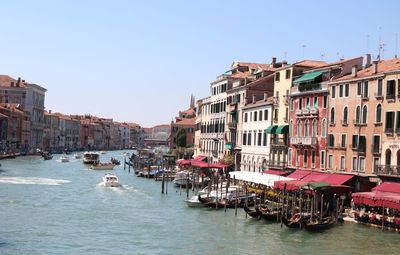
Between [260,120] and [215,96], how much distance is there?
42.1 ft

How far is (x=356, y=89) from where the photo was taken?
33000 mm

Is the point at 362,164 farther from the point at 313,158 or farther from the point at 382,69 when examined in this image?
the point at 313,158

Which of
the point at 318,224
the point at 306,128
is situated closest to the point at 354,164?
the point at 306,128

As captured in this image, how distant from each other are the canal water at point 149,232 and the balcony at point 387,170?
3356 millimetres

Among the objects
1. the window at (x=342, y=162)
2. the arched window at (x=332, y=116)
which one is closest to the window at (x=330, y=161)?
the window at (x=342, y=162)

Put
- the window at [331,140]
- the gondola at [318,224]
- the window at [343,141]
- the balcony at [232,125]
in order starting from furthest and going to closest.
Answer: the balcony at [232,125]
the window at [331,140]
the window at [343,141]
the gondola at [318,224]

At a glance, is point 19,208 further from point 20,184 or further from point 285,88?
point 285,88

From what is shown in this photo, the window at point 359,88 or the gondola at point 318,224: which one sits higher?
the window at point 359,88

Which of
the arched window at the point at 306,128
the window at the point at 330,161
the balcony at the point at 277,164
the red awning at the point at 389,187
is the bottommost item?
the red awning at the point at 389,187

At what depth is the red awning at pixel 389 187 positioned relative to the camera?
28389 millimetres

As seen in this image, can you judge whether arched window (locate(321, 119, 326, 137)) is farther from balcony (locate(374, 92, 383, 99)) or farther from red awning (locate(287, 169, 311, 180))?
balcony (locate(374, 92, 383, 99))

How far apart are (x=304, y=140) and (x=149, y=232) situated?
44.7 ft

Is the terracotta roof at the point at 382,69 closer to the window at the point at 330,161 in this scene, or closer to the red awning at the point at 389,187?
the window at the point at 330,161

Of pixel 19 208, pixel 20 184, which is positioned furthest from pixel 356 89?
pixel 20 184
